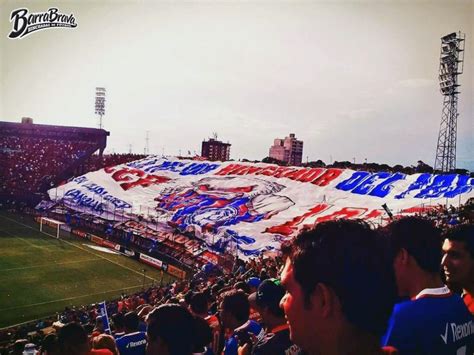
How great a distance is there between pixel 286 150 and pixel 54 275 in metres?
84.3

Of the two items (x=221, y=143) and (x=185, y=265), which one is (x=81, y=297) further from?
(x=221, y=143)

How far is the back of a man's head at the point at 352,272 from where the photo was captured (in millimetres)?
1452

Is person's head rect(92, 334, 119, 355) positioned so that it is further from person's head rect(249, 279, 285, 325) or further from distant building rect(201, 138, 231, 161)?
distant building rect(201, 138, 231, 161)

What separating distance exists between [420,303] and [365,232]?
94 cm

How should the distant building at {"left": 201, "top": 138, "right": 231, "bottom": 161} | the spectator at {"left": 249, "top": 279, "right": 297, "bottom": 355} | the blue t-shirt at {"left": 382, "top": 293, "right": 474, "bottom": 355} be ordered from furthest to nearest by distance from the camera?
the distant building at {"left": 201, "top": 138, "right": 231, "bottom": 161}, the spectator at {"left": 249, "top": 279, "right": 297, "bottom": 355}, the blue t-shirt at {"left": 382, "top": 293, "right": 474, "bottom": 355}

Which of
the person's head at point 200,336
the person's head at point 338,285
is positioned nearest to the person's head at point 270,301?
the person's head at point 200,336

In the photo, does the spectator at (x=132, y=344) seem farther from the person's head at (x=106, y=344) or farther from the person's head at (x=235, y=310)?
the person's head at (x=235, y=310)

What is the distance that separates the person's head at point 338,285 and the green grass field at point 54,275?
49.2ft

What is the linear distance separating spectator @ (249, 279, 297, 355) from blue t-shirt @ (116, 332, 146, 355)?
1.51m

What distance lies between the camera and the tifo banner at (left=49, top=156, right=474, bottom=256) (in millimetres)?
19125

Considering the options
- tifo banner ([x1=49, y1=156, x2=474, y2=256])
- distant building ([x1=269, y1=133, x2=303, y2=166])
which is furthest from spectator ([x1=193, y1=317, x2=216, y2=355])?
distant building ([x1=269, y1=133, x2=303, y2=166])

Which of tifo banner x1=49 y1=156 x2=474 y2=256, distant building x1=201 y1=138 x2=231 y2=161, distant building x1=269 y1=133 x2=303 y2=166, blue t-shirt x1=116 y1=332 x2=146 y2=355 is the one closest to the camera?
blue t-shirt x1=116 y1=332 x2=146 y2=355

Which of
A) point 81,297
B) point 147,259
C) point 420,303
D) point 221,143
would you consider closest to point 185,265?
point 147,259

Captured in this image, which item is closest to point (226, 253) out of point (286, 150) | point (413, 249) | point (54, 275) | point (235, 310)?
point (54, 275)
